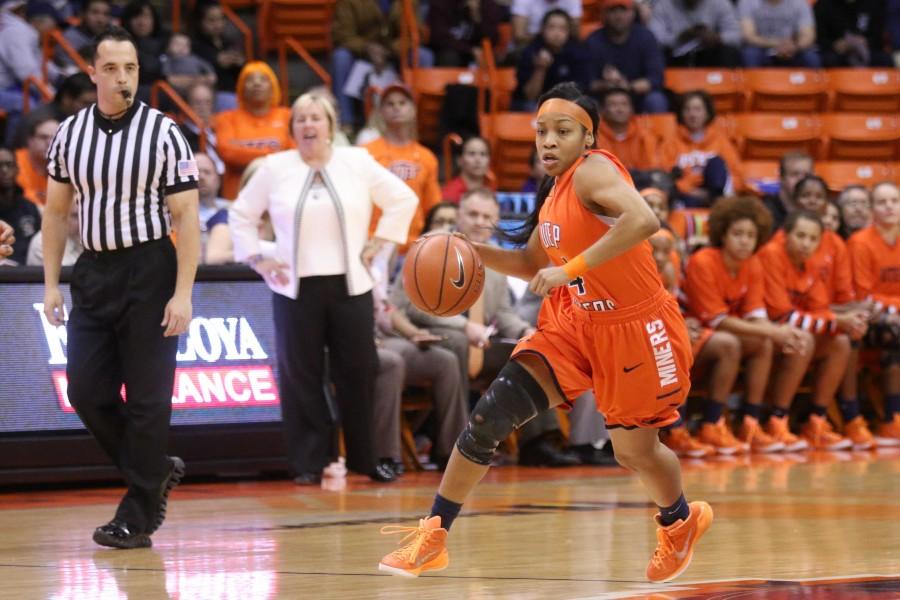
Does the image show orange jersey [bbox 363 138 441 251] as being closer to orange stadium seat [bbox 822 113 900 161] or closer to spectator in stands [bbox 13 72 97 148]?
spectator in stands [bbox 13 72 97 148]

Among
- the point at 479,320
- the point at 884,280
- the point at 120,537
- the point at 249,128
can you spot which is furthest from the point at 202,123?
the point at 120,537

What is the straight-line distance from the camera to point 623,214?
4906 mm

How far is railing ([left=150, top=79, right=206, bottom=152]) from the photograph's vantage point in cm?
1145

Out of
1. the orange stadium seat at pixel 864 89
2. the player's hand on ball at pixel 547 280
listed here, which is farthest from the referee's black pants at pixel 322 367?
the orange stadium seat at pixel 864 89

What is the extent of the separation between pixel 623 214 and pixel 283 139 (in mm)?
6723

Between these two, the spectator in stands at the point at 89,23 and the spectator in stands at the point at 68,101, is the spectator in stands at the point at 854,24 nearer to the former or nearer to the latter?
the spectator in stands at the point at 89,23

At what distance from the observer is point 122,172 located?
5.99m

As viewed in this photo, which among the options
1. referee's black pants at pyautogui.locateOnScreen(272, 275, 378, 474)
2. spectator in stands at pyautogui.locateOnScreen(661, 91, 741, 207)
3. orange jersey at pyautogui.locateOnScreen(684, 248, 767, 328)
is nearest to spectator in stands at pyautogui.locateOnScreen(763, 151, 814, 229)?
spectator in stands at pyautogui.locateOnScreen(661, 91, 741, 207)

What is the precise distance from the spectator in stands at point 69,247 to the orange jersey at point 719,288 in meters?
4.15

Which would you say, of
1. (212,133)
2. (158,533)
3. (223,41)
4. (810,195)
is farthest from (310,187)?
(223,41)

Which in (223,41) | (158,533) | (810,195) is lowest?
(158,533)

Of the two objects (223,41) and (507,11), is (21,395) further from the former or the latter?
(507,11)

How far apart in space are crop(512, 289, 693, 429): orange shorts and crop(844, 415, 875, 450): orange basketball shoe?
20.0 ft

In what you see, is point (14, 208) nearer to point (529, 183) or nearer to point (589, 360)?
point (529, 183)
